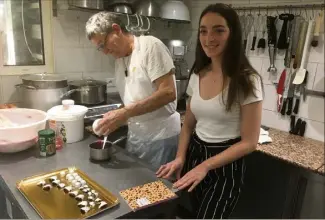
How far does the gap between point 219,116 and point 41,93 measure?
95 cm

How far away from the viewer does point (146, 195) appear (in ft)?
2.56

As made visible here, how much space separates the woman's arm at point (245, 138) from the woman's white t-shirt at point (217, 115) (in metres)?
0.02

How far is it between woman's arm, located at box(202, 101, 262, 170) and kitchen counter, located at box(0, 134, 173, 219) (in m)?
0.18

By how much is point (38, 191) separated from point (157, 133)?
65cm

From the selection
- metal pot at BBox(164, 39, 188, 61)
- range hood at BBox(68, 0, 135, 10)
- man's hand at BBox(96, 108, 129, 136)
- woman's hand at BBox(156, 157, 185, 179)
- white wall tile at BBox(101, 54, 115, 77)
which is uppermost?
range hood at BBox(68, 0, 135, 10)

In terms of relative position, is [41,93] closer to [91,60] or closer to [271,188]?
[91,60]

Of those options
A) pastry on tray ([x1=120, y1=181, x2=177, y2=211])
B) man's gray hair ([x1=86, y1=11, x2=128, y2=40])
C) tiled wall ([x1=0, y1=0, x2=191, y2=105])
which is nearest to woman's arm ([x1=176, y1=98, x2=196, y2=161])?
pastry on tray ([x1=120, y1=181, x2=177, y2=211])

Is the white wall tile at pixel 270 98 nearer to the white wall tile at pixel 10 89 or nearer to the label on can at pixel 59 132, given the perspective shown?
the label on can at pixel 59 132

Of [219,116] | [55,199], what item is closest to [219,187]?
[219,116]

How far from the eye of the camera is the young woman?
2.76ft

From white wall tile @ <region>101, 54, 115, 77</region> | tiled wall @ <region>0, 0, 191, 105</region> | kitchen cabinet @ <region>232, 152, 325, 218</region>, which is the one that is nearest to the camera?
kitchen cabinet @ <region>232, 152, 325, 218</region>

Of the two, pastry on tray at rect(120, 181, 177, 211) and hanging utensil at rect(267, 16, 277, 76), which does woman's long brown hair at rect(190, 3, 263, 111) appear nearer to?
pastry on tray at rect(120, 181, 177, 211)

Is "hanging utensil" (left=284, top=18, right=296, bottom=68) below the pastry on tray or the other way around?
the other way around

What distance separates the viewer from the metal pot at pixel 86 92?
1576mm
